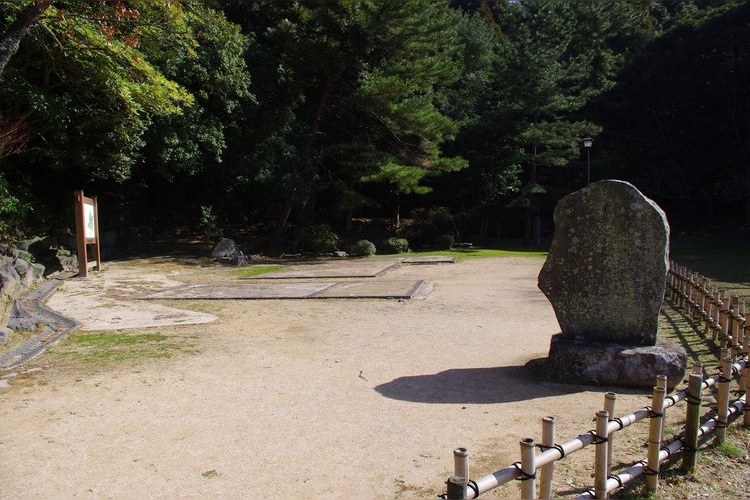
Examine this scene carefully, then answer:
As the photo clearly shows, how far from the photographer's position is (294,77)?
63.4ft

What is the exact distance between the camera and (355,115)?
2019 cm

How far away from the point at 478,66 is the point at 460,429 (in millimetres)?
26642

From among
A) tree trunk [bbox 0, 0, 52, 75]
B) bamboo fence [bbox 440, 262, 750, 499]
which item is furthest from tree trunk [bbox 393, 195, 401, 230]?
bamboo fence [bbox 440, 262, 750, 499]

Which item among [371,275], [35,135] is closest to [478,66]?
[371,275]

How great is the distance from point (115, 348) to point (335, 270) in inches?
341

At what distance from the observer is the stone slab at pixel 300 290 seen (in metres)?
9.92

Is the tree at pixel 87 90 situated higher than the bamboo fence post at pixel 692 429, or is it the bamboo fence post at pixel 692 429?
the tree at pixel 87 90

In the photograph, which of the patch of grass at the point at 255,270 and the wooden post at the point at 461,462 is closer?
the wooden post at the point at 461,462

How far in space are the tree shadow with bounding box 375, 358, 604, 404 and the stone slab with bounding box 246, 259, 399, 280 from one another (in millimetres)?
7972

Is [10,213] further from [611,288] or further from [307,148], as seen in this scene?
[611,288]

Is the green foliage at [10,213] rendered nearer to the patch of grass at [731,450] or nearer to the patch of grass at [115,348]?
the patch of grass at [115,348]

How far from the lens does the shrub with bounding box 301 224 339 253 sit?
19.8 m

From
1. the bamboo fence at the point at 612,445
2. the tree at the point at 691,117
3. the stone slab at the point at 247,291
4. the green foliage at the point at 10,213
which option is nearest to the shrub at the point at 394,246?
the stone slab at the point at 247,291

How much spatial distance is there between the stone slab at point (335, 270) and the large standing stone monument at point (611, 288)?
27.1 ft
